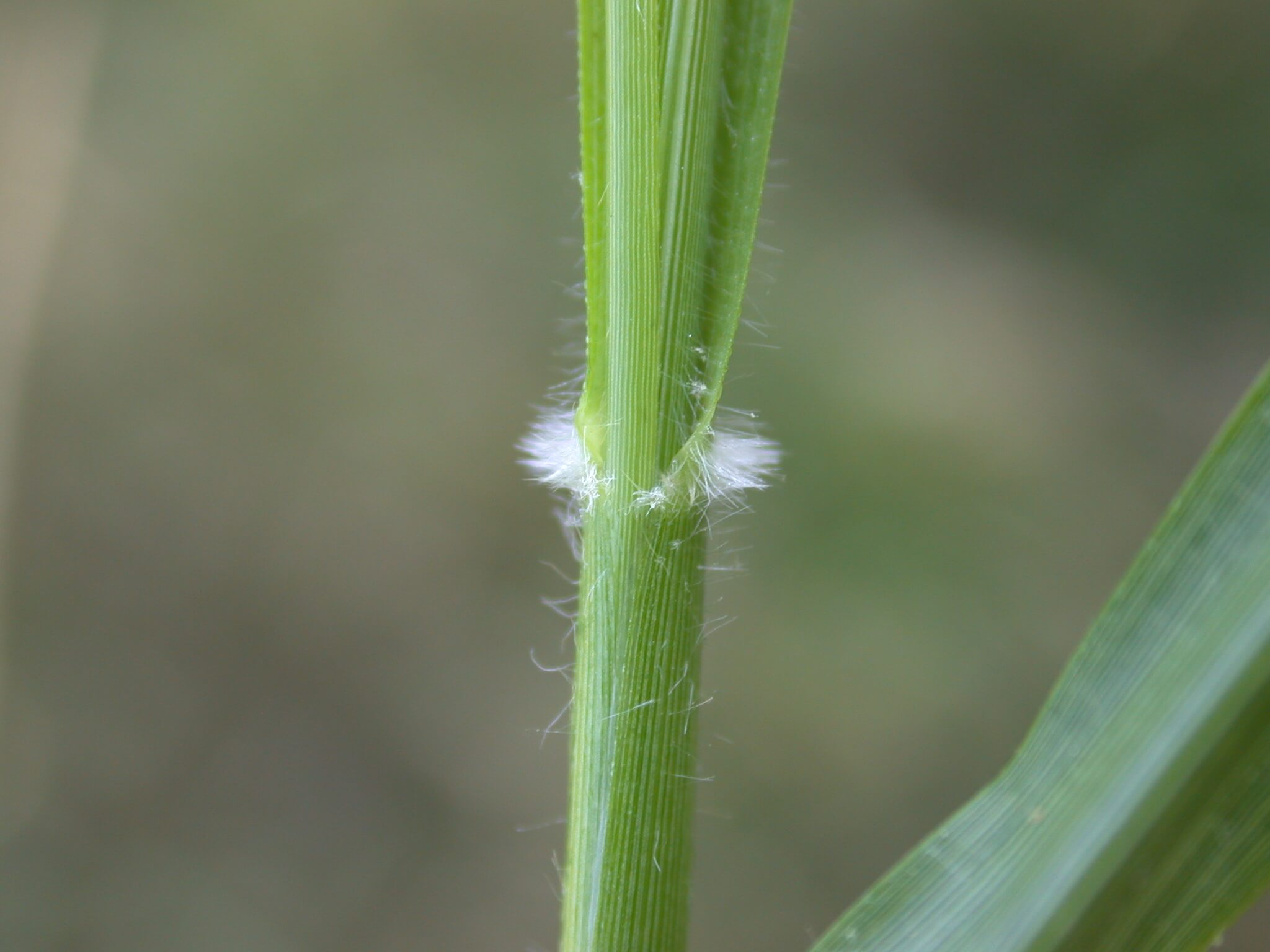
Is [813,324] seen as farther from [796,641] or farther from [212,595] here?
[212,595]

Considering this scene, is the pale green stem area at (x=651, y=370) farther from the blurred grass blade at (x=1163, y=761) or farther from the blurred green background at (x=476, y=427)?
the blurred green background at (x=476, y=427)

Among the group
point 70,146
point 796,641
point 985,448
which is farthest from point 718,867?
point 70,146

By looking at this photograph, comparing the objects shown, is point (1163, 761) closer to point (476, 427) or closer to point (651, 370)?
point (651, 370)

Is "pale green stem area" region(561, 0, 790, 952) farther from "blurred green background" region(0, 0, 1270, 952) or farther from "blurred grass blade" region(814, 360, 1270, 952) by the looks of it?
"blurred green background" region(0, 0, 1270, 952)

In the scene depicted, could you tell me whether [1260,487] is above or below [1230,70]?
below

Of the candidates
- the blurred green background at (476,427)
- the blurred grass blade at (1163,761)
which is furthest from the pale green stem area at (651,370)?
the blurred green background at (476,427)

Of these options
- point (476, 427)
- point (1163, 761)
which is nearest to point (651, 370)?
point (1163, 761)
